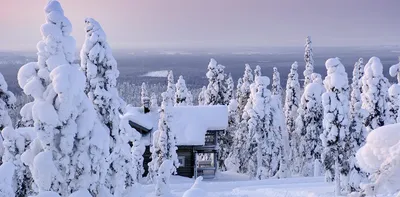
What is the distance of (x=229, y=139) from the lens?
5391cm

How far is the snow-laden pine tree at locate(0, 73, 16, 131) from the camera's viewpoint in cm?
2577

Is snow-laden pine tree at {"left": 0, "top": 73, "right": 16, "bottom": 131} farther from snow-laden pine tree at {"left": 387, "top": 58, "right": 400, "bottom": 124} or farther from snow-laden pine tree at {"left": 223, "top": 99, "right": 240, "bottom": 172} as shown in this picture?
snow-laden pine tree at {"left": 223, "top": 99, "right": 240, "bottom": 172}

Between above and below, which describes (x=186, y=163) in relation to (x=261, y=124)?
below

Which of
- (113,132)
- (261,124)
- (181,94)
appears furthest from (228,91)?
(113,132)

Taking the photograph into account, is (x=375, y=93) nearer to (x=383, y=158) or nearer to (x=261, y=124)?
(x=261, y=124)

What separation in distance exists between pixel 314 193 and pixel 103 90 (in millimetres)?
18858

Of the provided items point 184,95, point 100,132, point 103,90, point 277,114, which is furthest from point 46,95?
point 184,95

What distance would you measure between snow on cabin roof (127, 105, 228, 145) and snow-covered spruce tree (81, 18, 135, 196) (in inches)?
900

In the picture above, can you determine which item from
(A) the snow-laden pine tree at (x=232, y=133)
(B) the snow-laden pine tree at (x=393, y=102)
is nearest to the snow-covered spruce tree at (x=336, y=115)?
(B) the snow-laden pine tree at (x=393, y=102)

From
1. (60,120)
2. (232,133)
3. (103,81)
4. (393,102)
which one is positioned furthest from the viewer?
(232,133)

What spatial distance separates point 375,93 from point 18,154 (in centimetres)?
2617

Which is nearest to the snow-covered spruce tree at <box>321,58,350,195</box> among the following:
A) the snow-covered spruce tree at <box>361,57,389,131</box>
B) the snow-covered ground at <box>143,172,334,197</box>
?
the snow-covered ground at <box>143,172,334,197</box>

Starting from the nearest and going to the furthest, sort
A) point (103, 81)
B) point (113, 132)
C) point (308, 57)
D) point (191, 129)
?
point (103, 81), point (113, 132), point (191, 129), point (308, 57)

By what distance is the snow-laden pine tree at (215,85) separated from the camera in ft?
184
